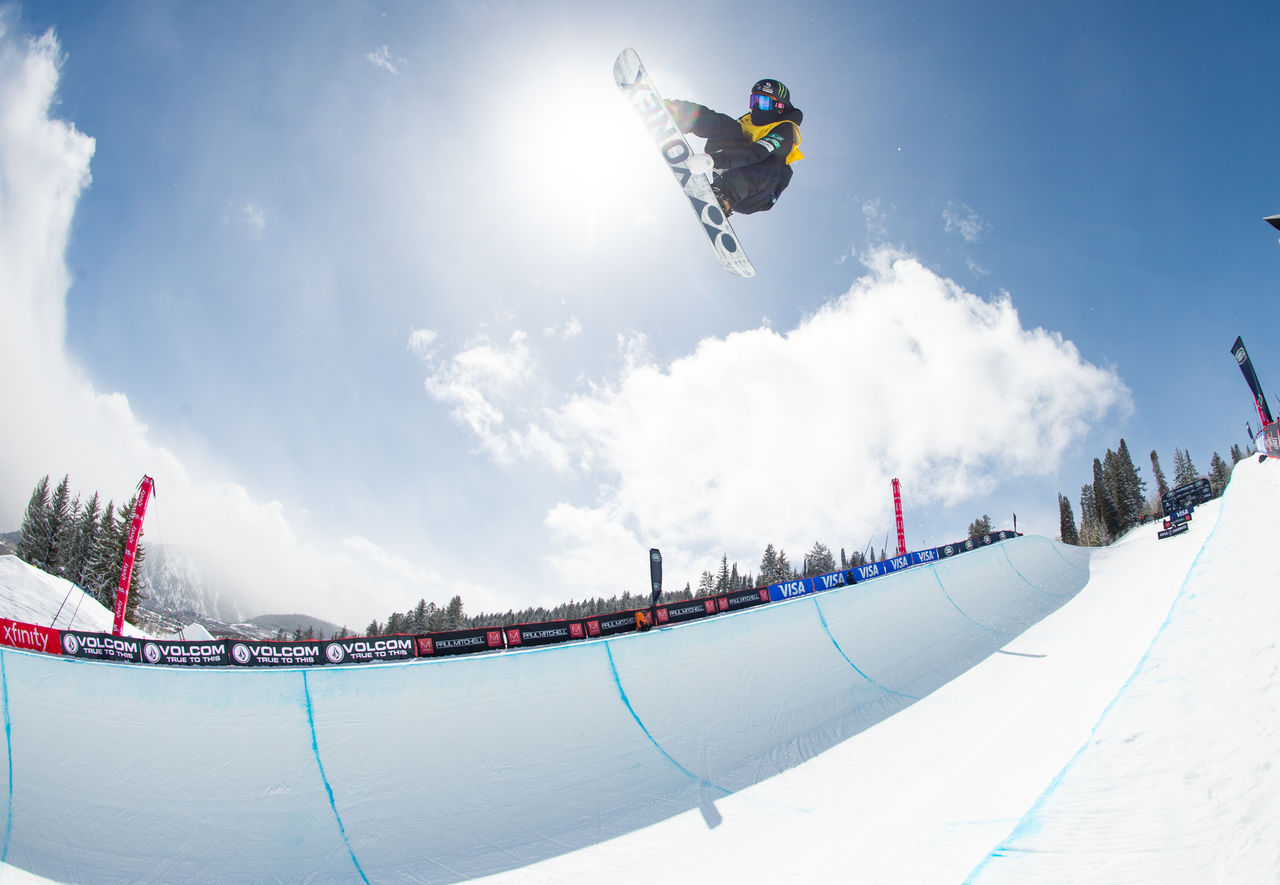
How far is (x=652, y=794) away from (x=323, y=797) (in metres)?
3.22

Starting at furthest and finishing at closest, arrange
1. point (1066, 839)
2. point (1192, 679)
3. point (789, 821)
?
point (789, 821) < point (1192, 679) < point (1066, 839)

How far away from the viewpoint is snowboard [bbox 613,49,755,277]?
20.6 feet

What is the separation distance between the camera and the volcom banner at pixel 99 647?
1123cm

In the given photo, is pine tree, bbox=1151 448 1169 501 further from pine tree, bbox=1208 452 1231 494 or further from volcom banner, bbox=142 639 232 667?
volcom banner, bbox=142 639 232 667

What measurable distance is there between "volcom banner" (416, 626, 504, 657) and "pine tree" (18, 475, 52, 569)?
190ft

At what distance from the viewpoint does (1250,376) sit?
93.4 feet

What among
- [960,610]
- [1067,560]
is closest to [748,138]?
[960,610]

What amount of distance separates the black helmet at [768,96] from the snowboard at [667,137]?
93 cm

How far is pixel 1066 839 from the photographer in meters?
2.14

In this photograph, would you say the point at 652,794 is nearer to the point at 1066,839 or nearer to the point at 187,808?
the point at 1066,839

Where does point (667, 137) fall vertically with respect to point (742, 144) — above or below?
above

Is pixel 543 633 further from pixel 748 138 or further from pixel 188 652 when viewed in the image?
pixel 748 138

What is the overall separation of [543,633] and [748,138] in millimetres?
11777

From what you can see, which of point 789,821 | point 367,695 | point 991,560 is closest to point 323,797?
point 367,695
